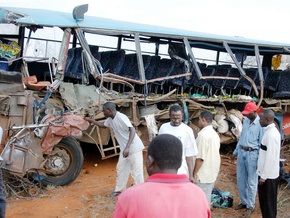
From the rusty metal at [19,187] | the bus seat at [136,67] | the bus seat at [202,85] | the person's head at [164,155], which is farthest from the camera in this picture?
the bus seat at [202,85]

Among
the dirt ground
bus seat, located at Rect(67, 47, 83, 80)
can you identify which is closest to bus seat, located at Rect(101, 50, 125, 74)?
bus seat, located at Rect(67, 47, 83, 80)

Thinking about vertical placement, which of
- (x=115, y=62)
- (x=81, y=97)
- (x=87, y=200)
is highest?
(x=115, y=62)

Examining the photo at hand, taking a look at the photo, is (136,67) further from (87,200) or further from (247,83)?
(87,200)

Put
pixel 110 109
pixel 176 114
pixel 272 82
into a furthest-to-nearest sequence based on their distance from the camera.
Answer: pixel 272 82 < pixel 110 109 < pixel 176 114

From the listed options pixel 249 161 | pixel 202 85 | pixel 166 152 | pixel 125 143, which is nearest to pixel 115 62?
pixel 202 85

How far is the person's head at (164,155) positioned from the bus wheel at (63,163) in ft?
13.5

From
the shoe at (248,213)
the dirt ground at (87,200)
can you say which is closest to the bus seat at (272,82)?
the dirt ground at (87,200)

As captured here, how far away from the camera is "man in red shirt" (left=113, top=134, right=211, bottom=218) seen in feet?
5.40

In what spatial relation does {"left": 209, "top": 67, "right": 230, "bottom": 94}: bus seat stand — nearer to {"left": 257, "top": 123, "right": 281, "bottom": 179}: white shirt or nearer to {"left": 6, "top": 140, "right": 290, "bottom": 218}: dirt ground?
{"left": 6, "top": 140, "right": 290, "bottom": 218}: dirt ground

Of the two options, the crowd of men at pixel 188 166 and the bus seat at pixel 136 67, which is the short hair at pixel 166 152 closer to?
the crowd of men at pixel 188 166

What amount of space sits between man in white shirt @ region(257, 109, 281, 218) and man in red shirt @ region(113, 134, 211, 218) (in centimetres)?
292

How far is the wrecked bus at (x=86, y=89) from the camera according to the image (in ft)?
18.5

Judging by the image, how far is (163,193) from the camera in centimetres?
166

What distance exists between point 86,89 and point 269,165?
140 inches
